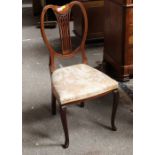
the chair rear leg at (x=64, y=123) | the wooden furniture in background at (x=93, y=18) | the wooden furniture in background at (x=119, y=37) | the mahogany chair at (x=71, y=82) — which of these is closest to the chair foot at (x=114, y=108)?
the mahogany chair at (x=71, y=82)

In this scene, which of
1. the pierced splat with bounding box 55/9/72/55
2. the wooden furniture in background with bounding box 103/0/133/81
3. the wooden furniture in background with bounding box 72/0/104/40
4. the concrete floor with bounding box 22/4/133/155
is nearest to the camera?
the concrete floor with bounding box 22/4/133/155

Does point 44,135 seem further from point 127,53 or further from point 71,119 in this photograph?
point 127,53

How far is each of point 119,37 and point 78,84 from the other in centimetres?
94

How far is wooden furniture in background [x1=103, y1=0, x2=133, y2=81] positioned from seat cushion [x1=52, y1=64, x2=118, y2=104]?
678 millimetres

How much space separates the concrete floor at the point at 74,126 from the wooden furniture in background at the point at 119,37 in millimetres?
271

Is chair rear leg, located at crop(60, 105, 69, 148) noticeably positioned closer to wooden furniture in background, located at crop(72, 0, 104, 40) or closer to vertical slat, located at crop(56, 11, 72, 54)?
vertical slat, located at crop(56, 11, 72, 54)

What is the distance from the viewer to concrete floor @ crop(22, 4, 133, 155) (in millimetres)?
1797

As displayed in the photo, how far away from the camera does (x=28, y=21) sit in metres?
4.83

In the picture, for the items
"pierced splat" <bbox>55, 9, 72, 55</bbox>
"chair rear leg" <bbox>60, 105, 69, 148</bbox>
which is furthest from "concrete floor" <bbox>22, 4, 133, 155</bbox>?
"pierced splat" <bbox>55, 9, 72, 55</bbox>

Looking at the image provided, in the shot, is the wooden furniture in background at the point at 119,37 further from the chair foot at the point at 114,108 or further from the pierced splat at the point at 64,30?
the chair foot at the point at 114,108

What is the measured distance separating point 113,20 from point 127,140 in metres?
1.23
